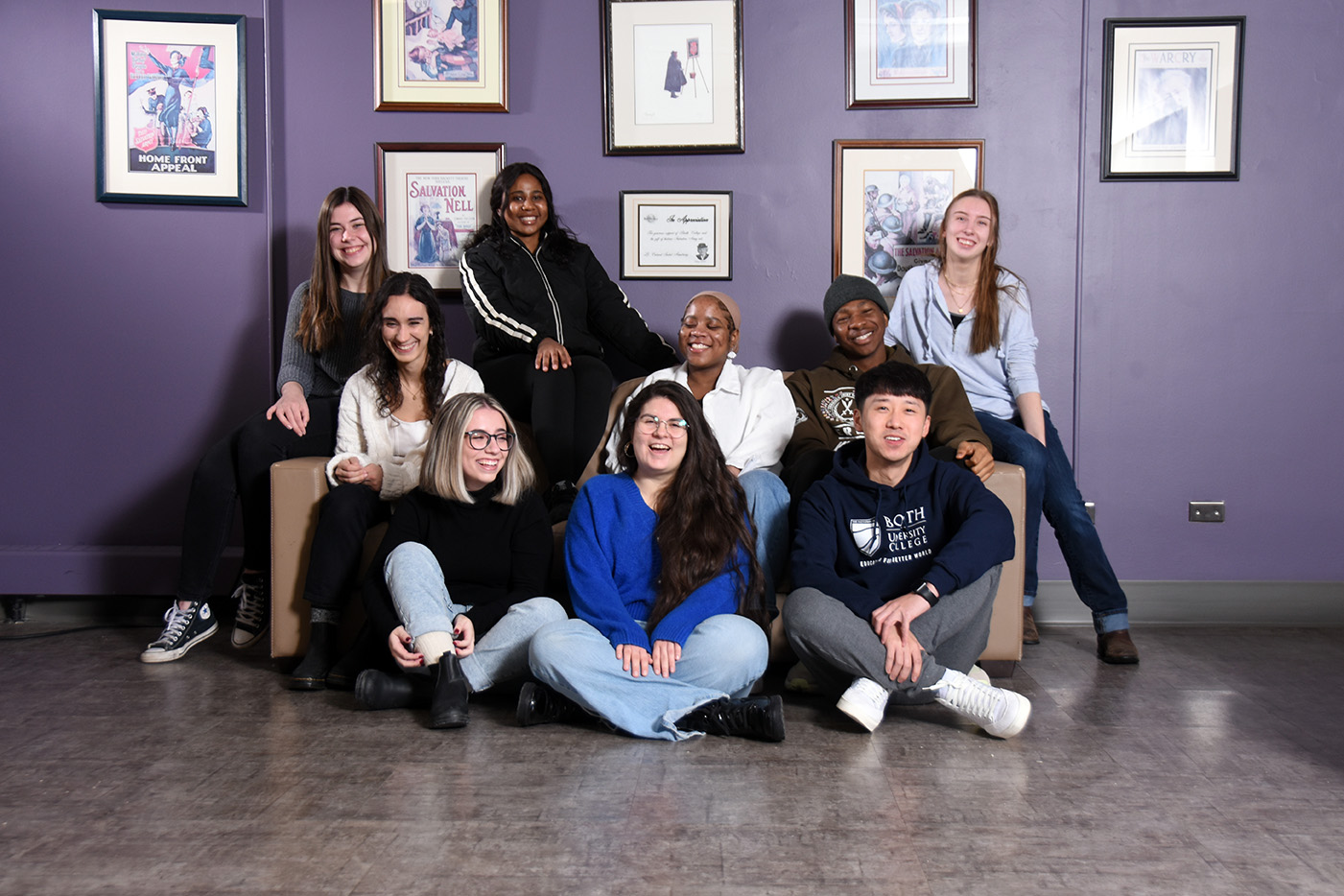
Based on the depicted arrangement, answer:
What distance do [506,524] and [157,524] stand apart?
70.6 inches

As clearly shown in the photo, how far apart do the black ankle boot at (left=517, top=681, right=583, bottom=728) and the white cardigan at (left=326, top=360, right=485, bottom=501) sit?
0.76 metres

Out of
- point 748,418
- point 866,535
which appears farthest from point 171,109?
point 866,535

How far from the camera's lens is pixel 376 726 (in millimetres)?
2270

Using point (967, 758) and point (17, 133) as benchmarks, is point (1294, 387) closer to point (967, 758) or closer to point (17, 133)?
point (967, 758)

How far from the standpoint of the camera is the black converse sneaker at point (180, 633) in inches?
115

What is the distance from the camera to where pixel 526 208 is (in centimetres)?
331

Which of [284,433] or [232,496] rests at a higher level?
[284,433]

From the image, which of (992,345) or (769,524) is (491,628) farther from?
(992,345)

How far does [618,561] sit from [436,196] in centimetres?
180

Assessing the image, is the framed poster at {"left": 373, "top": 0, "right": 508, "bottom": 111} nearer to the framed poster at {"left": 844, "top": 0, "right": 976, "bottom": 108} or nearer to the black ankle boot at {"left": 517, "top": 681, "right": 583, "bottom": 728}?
the framed poster at {"left": 844, "top": 0, "right": 976, "bottom": 108}

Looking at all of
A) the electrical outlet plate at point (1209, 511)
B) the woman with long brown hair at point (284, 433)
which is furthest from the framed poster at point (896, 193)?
the woman with long brown hair at point (284, 433)

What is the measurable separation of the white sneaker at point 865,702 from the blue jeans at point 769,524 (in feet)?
1.25

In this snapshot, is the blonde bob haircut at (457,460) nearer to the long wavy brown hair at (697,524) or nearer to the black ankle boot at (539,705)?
the long wavy brown hair at (697,524)

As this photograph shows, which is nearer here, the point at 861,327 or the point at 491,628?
the point at 491,628
